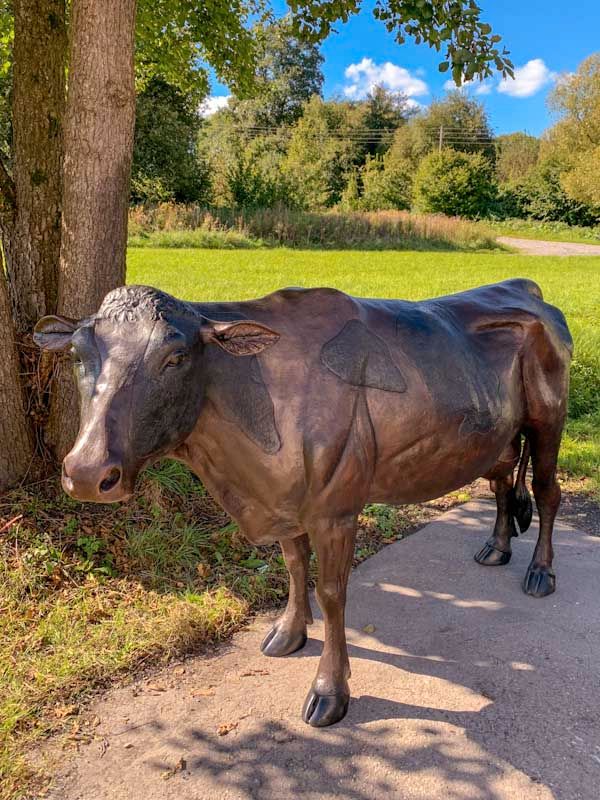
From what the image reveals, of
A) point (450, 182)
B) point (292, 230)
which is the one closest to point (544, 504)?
point (292, 230)

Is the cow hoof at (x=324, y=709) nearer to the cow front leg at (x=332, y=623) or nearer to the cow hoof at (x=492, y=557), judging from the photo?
the cow front leg at (x=332, y=623)

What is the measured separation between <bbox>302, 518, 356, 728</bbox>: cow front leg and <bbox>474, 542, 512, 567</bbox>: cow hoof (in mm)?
1641

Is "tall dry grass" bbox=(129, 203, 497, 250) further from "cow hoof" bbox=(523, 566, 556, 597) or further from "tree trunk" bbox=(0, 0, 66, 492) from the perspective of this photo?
"cow hoof" bbox=(523, 566, 556, 597)

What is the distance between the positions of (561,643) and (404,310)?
1.86 m

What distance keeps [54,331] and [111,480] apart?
2.14 feet

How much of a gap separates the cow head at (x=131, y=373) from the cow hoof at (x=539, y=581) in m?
2.44

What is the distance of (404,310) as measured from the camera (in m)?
3.01

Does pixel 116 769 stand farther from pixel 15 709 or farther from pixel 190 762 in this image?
pixel 15 709

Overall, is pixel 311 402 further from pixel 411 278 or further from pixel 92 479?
pixel 411 278

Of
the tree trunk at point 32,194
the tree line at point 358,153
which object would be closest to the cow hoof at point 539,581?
the tree trunk at point 32,194

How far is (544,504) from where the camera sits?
3809 mm

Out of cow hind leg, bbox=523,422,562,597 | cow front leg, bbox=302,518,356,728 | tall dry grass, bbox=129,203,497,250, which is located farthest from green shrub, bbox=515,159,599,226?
cow front leg, bbox=302,518,356,728

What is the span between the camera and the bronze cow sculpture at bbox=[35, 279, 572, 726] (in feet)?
6.98

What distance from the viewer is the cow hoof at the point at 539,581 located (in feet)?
12.5
